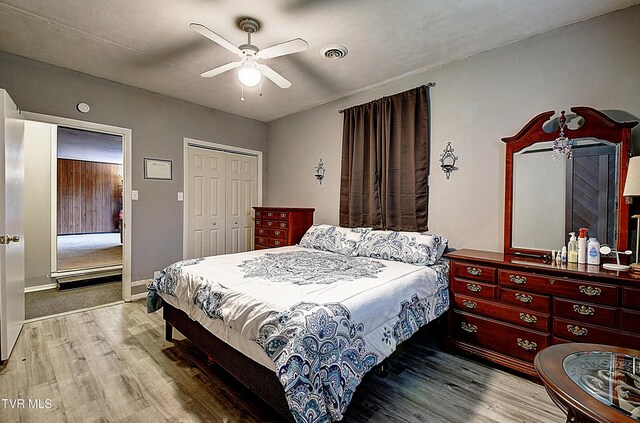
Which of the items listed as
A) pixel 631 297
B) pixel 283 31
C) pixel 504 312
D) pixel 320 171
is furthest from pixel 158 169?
pixel 631 297

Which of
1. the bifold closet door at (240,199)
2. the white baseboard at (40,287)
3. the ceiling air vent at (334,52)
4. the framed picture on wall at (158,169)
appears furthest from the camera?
the bifold closet door at (240,199)

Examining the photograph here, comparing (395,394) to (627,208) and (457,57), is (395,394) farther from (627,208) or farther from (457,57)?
(457,57)

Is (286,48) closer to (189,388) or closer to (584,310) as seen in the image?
(189,388)

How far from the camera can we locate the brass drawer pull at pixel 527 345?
81.1 inches

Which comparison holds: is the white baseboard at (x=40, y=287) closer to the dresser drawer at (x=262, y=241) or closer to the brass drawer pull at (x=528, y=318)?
the dresser drawer at (x=262, y=241)

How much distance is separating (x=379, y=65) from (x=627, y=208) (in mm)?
2335

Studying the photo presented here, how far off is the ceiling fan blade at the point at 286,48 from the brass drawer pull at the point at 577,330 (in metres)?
2.62

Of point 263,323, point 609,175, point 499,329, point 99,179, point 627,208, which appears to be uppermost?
point 99,179

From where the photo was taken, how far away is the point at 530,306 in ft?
6.85

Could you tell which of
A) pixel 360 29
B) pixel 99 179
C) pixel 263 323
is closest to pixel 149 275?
pixel 263 323

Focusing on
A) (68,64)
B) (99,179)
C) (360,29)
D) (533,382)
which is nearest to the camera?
(533,382)

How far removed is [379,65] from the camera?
3018mm

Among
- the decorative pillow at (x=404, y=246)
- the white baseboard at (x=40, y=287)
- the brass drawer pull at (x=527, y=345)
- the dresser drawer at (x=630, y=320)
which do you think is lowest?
the white baseboard at (x=40, y=287)

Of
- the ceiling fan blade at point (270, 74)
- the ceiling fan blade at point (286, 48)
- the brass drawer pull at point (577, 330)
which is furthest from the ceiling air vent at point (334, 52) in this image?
the brass drawer pull at point (577, 330)
